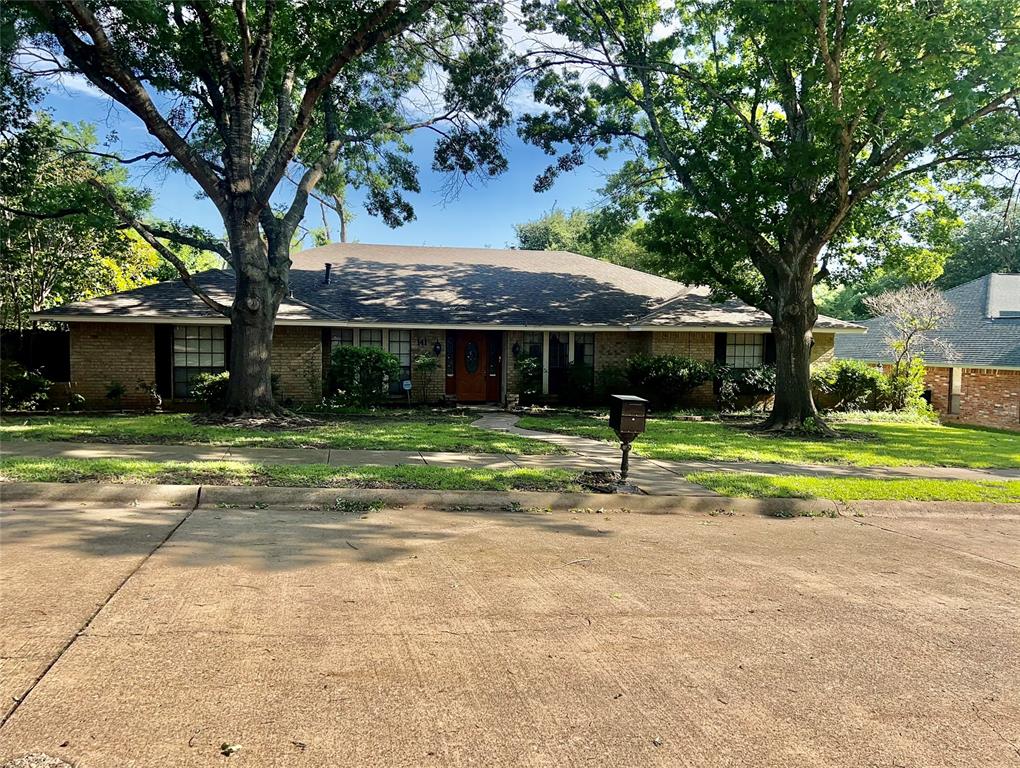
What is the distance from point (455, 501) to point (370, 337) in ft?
37.2

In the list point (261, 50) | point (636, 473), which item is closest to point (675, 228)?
point (636, 473)

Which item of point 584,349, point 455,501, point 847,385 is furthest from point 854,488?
point 847,385

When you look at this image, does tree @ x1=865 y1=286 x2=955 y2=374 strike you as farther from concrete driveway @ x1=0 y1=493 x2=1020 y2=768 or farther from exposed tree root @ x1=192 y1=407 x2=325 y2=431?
exposed tree root @ x1=192 y1=407 x2=325 y2=431

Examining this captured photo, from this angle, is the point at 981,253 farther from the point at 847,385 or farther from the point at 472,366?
the point at 472,366

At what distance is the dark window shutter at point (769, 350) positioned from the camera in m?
19.2

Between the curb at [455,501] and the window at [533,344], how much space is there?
442 inches

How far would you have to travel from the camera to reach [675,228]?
1470 cm

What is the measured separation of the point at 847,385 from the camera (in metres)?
19.2

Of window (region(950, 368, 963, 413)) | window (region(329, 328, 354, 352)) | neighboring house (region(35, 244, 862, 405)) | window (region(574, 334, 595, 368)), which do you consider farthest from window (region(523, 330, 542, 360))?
window (region(950, 368, 963, 413))

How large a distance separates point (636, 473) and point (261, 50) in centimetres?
1063

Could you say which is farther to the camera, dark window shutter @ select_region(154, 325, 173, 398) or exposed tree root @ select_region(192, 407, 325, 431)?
dark window shutter @ select_region(154, 325, 173, 398)

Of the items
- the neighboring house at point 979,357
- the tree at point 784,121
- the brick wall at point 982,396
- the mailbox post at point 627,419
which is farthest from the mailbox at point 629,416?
the brick wall at point 982,396

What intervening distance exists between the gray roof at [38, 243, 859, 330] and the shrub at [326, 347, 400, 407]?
0.89m

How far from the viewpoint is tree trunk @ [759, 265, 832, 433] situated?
47.2 feet
